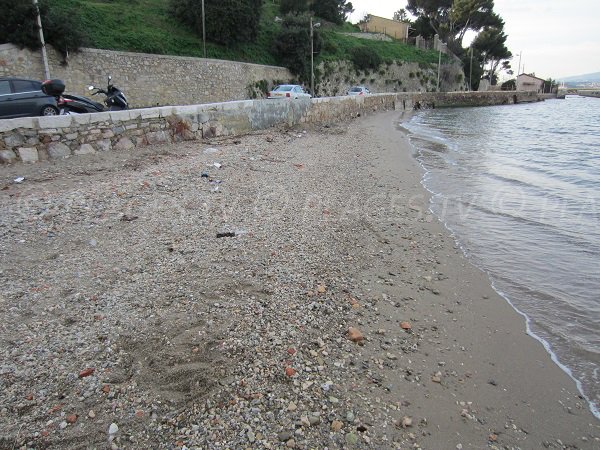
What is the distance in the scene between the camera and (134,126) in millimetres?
9609

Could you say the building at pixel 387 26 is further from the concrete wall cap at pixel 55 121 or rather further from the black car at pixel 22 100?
the concrete wall cap at pixel 55 121

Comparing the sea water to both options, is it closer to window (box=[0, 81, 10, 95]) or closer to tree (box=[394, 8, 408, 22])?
window (box=[0, 81, 10, 95])

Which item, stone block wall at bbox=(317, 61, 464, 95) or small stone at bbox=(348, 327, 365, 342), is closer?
small stone at bbox=(348, 327, 365, 342)

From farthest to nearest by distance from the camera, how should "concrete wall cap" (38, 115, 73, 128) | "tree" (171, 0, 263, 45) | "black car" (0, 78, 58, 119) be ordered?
"tree" (171, 0, 263, 45)
"black car" (0, 78, 58, 119)
"concrete wall cap" (38, 115, 73, 128)

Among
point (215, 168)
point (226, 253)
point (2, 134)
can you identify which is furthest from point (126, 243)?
point (2, 134)

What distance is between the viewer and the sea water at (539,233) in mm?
3904

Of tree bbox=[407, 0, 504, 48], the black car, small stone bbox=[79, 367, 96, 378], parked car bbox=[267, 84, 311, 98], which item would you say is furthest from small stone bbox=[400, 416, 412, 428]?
tree bbox=[407, 0, 504, 48]

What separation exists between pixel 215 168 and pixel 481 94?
7024cm

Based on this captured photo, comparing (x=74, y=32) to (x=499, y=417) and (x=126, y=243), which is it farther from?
(x=499, y=417)

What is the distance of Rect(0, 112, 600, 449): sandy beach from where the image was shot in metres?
2.54

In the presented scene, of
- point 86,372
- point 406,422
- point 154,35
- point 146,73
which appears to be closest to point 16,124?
point 86,372

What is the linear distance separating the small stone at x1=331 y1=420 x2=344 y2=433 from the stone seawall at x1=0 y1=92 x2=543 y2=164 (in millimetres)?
8066

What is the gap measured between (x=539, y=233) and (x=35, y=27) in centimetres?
2401

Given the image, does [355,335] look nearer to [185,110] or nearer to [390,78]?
[185,110]
